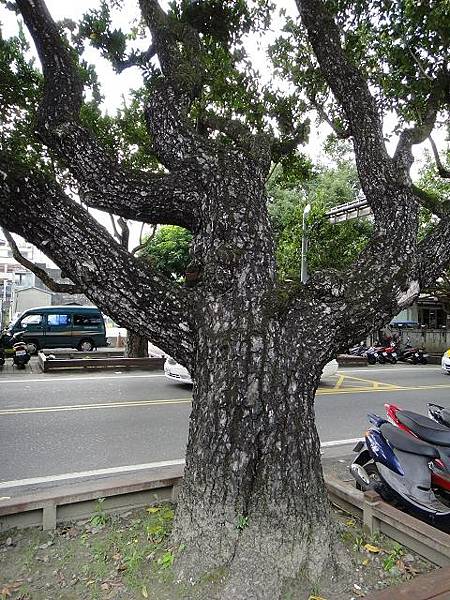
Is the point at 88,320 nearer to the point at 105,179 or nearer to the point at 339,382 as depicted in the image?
Result: the point at 339,382

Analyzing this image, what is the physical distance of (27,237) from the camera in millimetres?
2902

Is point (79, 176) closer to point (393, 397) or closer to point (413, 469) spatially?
point (413, 469)

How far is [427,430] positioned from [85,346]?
17.5 metres

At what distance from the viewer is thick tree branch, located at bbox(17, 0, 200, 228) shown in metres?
3.14

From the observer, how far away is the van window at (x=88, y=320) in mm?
19312

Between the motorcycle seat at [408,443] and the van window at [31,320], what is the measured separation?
672 inches

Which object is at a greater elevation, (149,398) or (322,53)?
(322,53)

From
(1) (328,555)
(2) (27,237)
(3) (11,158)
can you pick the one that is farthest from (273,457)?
(3) (11,158)

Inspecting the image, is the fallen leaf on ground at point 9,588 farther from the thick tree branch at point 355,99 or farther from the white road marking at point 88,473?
the thick tree branch at point 355,99

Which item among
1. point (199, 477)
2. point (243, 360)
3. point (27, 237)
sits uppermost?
point (27, 237)

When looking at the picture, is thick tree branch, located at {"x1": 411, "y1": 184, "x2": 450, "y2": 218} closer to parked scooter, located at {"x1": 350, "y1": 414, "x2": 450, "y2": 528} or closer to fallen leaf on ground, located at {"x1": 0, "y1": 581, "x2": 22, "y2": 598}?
parked scooter, located at {"x1": 350, "y1": 414, "x2": 450, "y2": 528}

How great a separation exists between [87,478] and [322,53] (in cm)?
478

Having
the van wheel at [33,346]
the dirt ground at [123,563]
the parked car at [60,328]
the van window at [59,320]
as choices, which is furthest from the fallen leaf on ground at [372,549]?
the van window at [59,320]

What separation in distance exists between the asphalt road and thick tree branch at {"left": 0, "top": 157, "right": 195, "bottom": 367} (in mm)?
2785
